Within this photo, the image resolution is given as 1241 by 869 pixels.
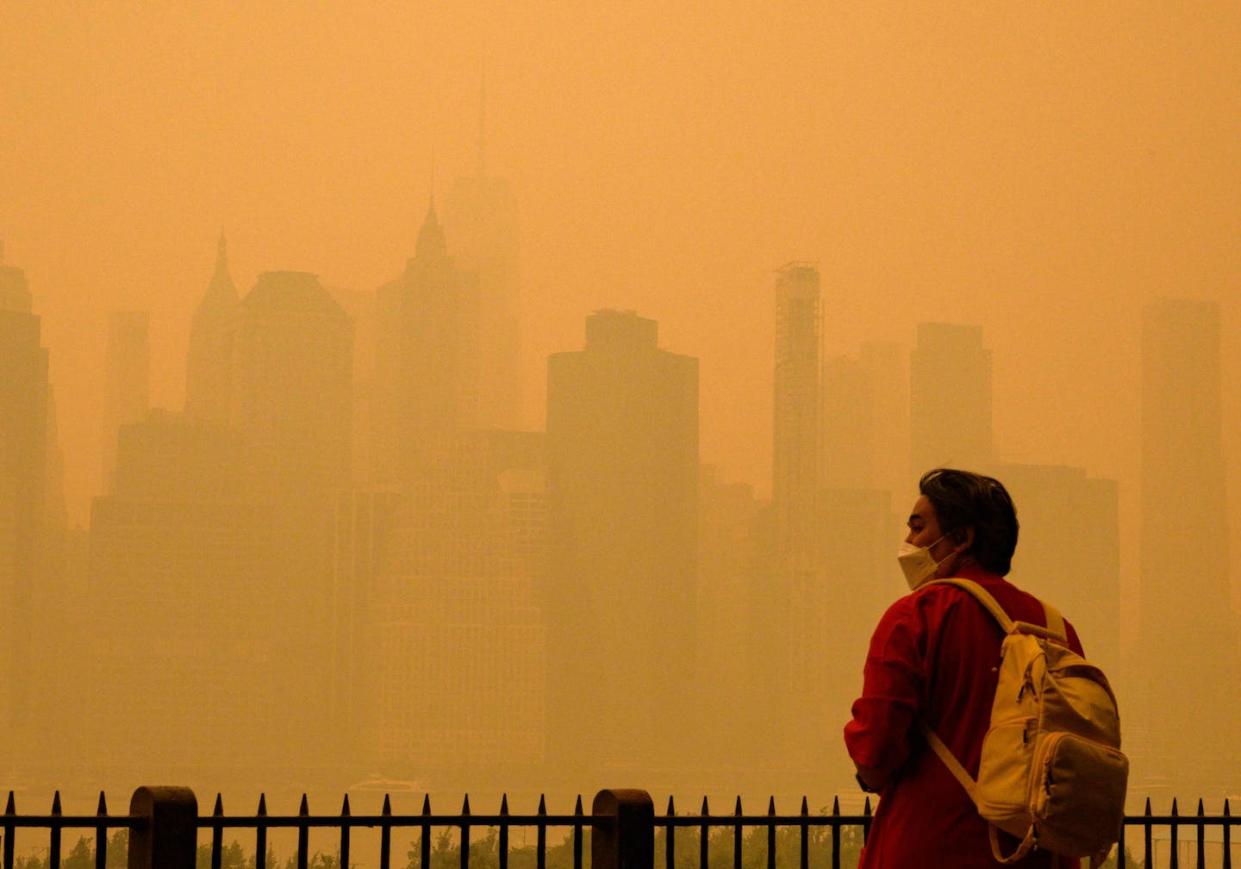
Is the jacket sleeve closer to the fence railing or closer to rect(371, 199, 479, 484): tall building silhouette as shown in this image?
the fence railing

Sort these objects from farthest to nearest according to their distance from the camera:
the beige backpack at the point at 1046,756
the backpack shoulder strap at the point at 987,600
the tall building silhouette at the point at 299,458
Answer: the tall building silhouette at the point at 299,458 < the backpack shoulder strap at the point at 987,600 < the beige backpack at the point at 1046,756

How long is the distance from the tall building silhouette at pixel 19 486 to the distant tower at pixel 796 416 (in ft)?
136

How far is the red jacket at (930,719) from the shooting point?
125 inches

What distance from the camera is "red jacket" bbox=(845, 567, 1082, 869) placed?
318 cm

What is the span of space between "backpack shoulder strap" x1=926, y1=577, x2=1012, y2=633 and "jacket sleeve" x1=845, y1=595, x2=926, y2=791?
10 centimetres

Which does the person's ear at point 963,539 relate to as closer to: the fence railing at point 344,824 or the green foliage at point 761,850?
the fence railing at point 344,824

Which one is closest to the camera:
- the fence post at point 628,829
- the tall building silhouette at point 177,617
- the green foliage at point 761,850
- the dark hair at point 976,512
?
the dark hair at point 976,512

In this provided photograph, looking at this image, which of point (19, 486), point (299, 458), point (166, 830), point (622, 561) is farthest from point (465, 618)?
point (166, 830)

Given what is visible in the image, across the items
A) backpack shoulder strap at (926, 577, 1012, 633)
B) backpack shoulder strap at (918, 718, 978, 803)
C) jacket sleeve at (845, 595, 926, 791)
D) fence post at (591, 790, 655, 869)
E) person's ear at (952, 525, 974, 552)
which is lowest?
fence post at (591, 790, 655, 869)

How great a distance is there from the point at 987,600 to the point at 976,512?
0.60ft

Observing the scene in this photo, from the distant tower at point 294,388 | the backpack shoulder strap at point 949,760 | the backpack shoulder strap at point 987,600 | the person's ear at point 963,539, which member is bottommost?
the backpack shoulder strap at point 949,760

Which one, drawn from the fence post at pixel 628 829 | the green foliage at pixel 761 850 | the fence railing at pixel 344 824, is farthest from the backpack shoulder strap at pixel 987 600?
the green foliage at pixel 761 850

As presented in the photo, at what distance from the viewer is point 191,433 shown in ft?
350

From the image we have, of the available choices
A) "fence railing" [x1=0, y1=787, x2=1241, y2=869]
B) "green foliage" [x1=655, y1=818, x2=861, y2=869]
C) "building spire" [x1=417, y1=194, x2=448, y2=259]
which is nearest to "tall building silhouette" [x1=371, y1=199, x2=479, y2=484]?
"building spire" [x1=417, y1=194, x2=448, y2=259]
